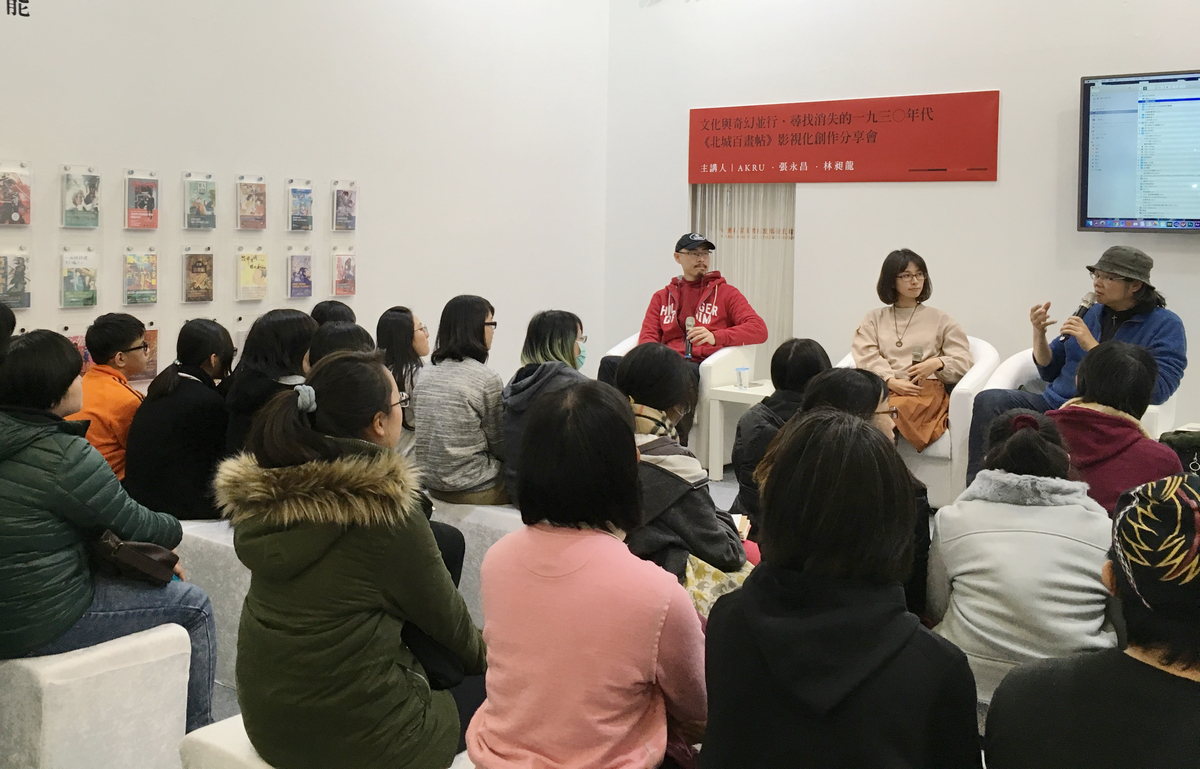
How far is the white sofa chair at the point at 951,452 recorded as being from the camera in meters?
5.15

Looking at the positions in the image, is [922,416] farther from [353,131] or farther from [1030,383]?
[353,131]

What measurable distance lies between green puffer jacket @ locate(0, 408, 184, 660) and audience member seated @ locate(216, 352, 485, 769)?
73 centimetres

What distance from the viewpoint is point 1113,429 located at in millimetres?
3105

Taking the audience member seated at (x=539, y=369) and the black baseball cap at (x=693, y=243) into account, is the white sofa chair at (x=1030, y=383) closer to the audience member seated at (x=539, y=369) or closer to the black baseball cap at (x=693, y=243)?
the black baseball cap at (x=693, y=243)

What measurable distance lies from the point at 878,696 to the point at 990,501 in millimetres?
1019

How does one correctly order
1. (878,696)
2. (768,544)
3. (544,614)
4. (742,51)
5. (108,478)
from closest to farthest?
(878,696) < (768,544) < (544,614) < (108,478) < (742,51)

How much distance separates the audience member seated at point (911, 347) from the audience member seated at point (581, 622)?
146 inches

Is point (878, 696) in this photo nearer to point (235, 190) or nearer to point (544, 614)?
point (544, 614)

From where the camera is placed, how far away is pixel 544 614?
5.84ft

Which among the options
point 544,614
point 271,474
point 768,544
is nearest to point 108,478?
point 271,474

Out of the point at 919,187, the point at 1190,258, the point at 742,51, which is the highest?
the point at 742,51

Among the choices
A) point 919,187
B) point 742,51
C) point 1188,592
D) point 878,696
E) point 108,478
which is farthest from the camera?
point 742,51

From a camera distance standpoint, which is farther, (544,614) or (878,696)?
(544,614)

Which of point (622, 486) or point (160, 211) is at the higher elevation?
point (160, 211)
